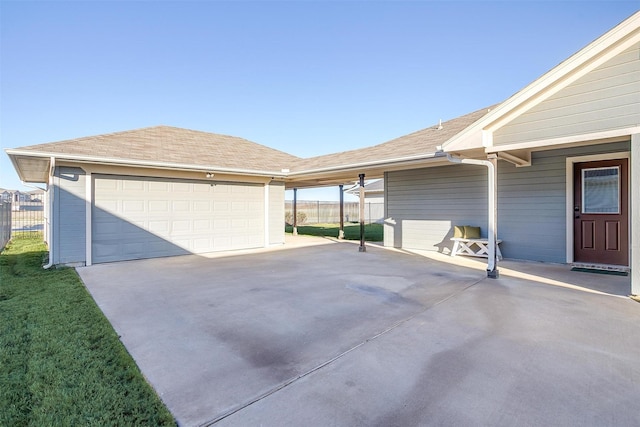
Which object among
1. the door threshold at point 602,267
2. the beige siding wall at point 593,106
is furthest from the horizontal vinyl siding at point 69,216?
the door threshold at point 602,267

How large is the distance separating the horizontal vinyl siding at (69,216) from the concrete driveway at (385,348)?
2.21m

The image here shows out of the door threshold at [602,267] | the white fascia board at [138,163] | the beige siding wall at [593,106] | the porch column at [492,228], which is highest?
the beige siding wall at [593,106]

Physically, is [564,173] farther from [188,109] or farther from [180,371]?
[188,109]

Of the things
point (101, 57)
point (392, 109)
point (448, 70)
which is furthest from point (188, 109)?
point (448, 70)

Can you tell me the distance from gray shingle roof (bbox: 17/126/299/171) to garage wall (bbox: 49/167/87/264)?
0.64 m

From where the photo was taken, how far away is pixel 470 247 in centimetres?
839

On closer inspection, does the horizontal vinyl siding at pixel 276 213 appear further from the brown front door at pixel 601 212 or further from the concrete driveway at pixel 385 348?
the brown front door at pixel 601 212

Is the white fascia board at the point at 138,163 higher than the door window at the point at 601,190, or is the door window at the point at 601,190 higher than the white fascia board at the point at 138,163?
the white fascia board at the point at 138,163

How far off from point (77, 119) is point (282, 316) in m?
14.2

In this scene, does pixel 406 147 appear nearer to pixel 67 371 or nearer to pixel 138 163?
pixel 138 163

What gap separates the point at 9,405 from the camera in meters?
2.09

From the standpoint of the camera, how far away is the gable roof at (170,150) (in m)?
7.23

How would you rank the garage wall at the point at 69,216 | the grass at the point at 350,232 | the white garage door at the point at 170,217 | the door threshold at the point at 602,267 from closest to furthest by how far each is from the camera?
the door threshold at the point at 602,267 → the garage wall at the point at 69,216 → the white garage door at the point at 170,217 → the grass at the point at 350,232

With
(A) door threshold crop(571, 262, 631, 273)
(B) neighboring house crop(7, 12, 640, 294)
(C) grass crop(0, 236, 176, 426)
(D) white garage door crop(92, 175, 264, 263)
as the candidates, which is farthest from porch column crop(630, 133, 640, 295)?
(D) white garage door crop(92, 175, 264, 263)
